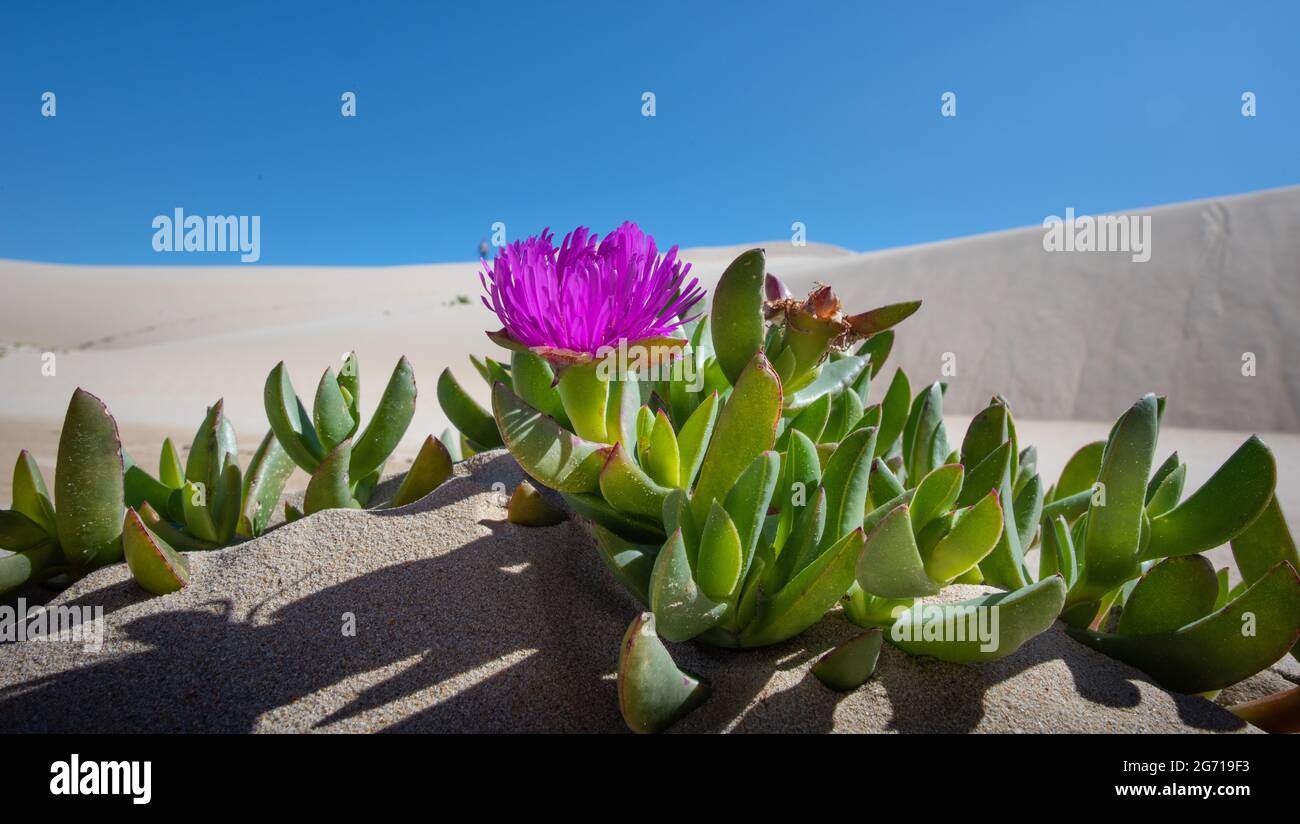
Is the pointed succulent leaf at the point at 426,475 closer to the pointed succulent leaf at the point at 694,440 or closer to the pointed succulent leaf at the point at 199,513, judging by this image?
the pointed succulent leaf at the point at 199,513

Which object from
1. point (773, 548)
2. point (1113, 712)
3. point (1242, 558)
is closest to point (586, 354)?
point (773, 548)

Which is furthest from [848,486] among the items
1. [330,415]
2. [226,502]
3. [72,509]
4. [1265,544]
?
[72,509]

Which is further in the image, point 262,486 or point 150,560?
point 262,486

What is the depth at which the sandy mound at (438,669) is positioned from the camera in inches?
46.6

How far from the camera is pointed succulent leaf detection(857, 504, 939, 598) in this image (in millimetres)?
1046

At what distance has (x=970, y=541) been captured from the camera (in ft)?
3.67

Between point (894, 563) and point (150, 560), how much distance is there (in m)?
1.41

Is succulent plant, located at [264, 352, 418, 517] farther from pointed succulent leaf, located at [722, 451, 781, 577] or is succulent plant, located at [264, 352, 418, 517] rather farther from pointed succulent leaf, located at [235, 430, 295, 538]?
A: pointed succulent leaf, located at [722, 451, 781, 577]

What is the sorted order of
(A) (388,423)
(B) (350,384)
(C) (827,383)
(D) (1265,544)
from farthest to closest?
(B) (350,384)
(A) (388,423)
(C) (827,383)
(D) (1265,544)

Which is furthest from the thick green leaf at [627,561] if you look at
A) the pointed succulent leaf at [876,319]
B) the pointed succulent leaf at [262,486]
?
the pointed succulent leaf at [262,486]

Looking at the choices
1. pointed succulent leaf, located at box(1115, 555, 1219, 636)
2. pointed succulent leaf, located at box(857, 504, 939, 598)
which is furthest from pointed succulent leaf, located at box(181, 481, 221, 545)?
pointed succulent leaf, located at box(1115, 555, 1219, 636)

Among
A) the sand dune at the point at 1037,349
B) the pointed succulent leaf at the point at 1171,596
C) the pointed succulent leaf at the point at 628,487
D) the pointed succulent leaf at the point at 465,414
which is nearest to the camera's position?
the pointed succulent leaf at the point at 628,487

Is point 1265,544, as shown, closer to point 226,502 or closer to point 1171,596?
point 1171,596

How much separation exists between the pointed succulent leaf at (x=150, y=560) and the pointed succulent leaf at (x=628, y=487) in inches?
35.5
